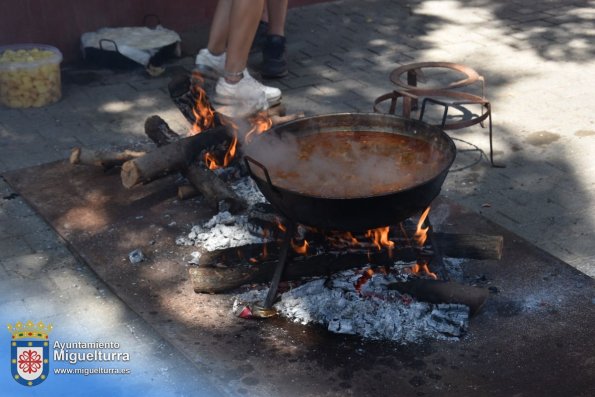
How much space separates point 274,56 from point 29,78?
2181 mm

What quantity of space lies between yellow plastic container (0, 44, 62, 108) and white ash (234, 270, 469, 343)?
141 inches

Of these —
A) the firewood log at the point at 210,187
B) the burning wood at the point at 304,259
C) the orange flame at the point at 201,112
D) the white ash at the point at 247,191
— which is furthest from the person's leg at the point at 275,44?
the burning wood at the point at 304,259

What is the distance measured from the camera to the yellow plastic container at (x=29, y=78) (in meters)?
7.34

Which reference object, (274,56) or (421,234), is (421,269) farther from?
(274,56)

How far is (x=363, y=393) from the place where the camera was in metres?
4.07

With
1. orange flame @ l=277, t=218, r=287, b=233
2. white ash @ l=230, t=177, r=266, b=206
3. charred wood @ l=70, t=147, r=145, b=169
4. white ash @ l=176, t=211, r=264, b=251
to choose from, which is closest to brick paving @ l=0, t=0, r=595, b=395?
charred wood @ l=70, t=147, r=145, b=169

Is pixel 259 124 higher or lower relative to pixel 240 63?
lower

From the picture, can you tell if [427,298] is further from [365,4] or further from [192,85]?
[365,4]

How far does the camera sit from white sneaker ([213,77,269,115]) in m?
6.64

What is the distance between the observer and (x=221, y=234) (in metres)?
5.40

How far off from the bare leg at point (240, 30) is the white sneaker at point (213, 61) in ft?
1.19

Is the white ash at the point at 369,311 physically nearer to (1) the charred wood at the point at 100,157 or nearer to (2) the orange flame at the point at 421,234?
(2) the orange flame at the point at 421,234

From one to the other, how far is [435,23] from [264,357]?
5.92 metres

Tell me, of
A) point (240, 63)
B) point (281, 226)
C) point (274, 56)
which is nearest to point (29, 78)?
point (240, 63)
